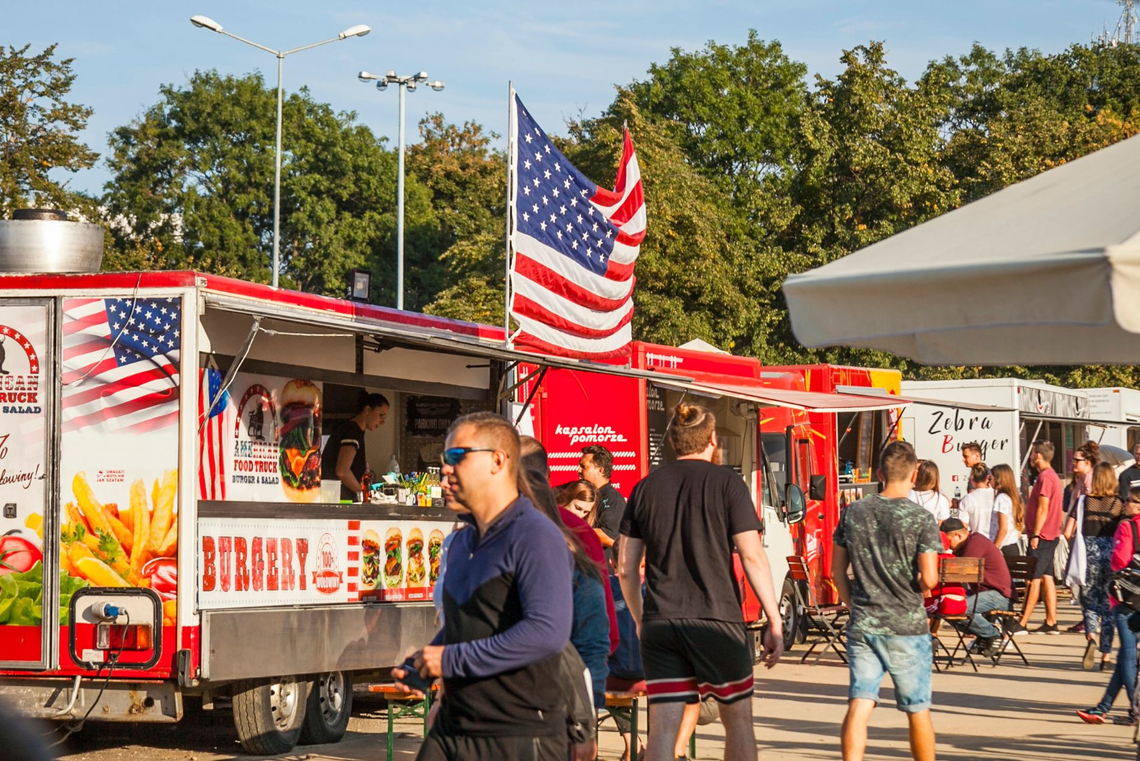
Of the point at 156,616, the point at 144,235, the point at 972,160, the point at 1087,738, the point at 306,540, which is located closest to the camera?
the point at 156,616

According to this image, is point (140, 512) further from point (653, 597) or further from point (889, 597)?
point (889, 597)

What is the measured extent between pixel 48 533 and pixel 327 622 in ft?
6.03

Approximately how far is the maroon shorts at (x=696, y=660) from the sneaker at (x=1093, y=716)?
15.8 feet

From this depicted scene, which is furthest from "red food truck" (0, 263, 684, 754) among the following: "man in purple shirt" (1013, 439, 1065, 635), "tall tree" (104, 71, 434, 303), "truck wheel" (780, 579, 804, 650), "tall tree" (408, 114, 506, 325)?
"tall tree" (104, 71, 434, 303)

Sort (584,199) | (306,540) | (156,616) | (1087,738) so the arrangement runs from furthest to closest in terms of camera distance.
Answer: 1. (584,199)
2. (1087,738)
3. (306,540)
4. (156,616)

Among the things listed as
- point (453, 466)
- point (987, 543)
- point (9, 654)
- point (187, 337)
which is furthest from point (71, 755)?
point (987, 543)

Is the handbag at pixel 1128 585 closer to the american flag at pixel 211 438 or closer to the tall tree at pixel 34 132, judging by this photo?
the american flag at pixel 211 438

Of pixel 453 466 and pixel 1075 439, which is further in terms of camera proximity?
pixel 1075 439

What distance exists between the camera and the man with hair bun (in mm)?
6801

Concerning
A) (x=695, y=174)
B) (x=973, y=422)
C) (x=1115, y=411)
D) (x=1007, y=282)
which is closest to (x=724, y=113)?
(x=695, y=174)

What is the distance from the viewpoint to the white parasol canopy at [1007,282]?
4250 mm

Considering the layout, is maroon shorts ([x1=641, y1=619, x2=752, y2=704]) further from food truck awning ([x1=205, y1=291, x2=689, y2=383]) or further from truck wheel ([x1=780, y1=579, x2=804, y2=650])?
truck wheel ([x1=780, y1=579, x2=804, y2=650])

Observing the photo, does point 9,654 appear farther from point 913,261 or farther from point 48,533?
point 913,261

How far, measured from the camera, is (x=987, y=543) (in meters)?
14.6
